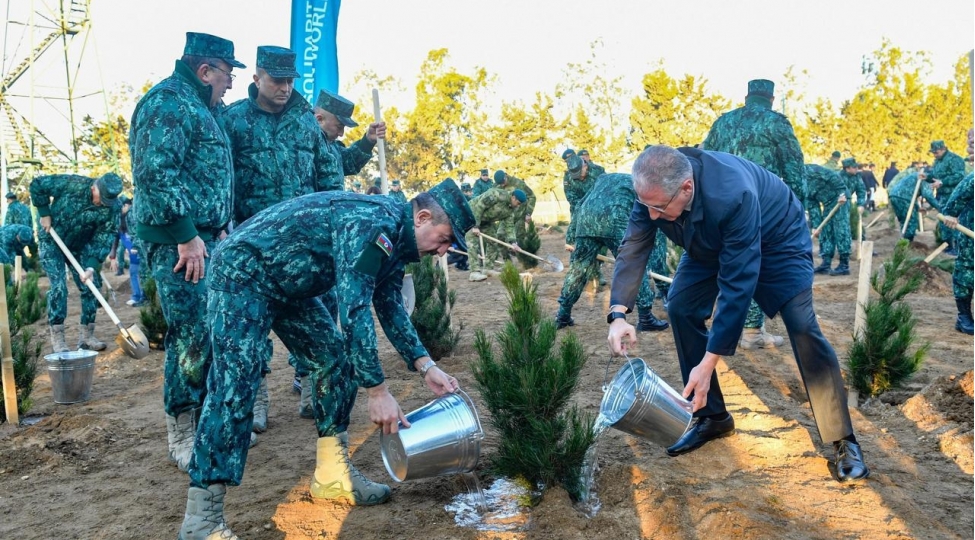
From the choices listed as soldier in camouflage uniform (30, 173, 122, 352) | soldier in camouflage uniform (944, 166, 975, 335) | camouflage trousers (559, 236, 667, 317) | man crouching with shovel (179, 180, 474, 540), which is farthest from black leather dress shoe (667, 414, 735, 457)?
soldier in camouflage uniform (30, 173, 122, 352)

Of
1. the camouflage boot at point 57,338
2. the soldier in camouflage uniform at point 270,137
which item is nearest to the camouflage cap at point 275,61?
the soldier in camouflage uniform at point 270,137

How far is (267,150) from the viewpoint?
404 cm

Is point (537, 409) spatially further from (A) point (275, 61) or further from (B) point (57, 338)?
(B) point (57, 338)

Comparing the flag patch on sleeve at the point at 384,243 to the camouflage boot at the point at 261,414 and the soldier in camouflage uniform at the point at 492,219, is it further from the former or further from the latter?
the soldier in camouflage uniform at the point at 492,219

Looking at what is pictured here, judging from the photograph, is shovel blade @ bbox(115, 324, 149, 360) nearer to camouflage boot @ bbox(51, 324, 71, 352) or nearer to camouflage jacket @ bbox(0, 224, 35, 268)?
camouflage boot @ bbox(51, 324, 71, 352)

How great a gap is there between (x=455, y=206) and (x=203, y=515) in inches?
56.3

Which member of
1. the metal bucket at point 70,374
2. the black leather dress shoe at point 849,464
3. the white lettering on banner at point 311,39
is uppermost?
the white lettering on banner at point 311,39

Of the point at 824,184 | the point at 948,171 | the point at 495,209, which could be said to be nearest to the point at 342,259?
the point at 495,209

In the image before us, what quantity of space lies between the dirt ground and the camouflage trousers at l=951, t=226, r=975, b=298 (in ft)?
5.78

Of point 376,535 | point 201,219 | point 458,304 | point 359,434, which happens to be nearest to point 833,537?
point 376,535

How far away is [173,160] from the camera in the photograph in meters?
3.25

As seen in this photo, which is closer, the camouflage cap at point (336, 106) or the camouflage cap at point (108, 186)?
the camouflage cap at point (336, 106)

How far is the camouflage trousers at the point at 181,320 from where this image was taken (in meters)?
3.33

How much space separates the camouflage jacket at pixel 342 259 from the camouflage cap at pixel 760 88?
13.7ft
